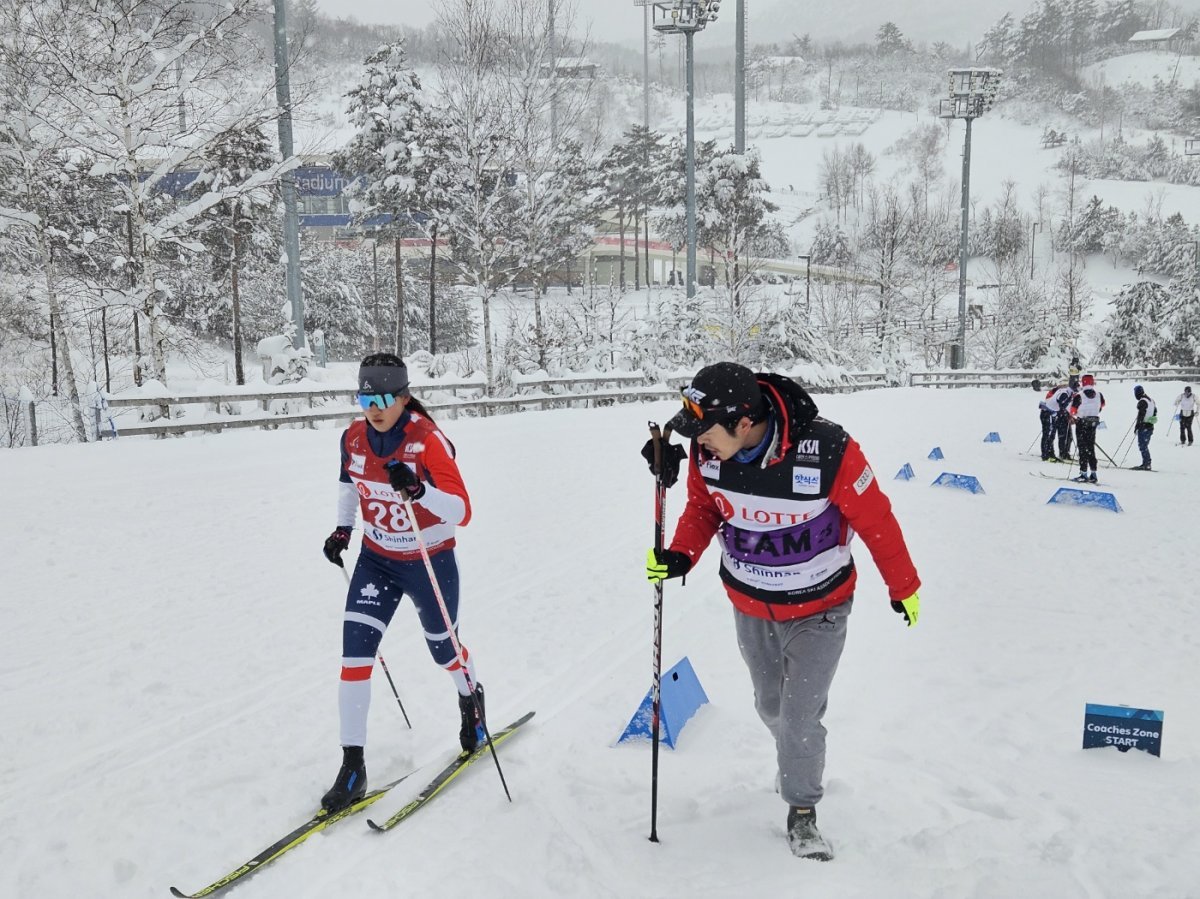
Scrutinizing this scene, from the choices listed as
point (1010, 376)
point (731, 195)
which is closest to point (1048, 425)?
point (731, 195)

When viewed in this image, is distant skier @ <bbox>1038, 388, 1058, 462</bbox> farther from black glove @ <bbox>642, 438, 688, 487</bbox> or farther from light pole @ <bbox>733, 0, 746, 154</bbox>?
light pole @ <bbox>733, 0, 746, 154</bbox>

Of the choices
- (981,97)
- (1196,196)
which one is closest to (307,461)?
(981,97)

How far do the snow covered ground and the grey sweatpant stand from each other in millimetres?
361

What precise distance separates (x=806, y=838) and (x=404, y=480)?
2293 millimetres

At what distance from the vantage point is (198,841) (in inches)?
141

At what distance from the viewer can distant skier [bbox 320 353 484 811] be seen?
3756 millimetres

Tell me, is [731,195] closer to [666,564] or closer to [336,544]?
[336,544]

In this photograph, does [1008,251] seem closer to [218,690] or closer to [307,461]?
[307,461]

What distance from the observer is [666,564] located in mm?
3387

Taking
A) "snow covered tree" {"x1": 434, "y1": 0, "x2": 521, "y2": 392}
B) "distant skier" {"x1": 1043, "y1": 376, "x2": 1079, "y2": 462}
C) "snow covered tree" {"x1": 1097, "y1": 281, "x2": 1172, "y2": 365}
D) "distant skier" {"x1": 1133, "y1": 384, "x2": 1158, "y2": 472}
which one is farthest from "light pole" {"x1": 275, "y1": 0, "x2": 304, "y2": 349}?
"snow covered tree" {"x1": 1097, "y1": 281, "x2": 1172, "y2": 365}

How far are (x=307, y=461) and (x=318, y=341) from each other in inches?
361

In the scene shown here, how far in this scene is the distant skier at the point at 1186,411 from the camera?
19734 mm

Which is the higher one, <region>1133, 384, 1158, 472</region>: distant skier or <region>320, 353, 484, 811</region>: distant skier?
<region>320, 353, 484, 811</region>: distant skier

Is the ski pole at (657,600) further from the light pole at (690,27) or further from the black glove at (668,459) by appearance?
the light pole at (690,27)
